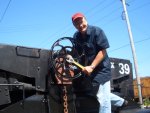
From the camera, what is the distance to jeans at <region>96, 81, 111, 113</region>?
401cm

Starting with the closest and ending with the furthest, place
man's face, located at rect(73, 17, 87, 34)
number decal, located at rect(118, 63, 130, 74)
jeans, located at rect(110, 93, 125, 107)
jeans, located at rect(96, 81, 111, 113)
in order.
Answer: jeans, located at rect(96, 81, 111, 113) < man's face, located at rect(73, 17, 87, 34) < jeans, located at rect(110, 93, 125, 107) < number decal, located at rect(118, 63, 130, 74)

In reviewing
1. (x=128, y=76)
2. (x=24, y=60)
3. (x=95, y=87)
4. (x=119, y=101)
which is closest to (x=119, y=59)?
(x=128, y=76)

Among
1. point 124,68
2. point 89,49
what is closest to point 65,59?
point 89,49

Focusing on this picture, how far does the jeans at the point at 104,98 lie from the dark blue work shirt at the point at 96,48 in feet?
0.24

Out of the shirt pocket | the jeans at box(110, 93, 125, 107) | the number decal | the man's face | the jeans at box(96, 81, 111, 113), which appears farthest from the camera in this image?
the number decal

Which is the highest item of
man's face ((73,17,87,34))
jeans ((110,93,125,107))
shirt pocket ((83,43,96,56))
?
man's face ((73,17,87,34))

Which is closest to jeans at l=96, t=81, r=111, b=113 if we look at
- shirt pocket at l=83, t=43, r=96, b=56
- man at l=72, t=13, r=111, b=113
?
man at l=72, t=13, r=111, b=113

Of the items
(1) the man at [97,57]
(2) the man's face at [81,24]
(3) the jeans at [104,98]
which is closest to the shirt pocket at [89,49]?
(1) the man at [97,57]

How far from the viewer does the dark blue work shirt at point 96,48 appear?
13.6 feet

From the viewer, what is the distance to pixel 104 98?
4.05 metres

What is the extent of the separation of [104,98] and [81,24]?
0.97 meters

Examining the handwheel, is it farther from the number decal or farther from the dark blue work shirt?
the number decal

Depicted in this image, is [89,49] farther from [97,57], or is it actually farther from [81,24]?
[81,24]

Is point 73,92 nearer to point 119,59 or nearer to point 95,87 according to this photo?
point 95,87
